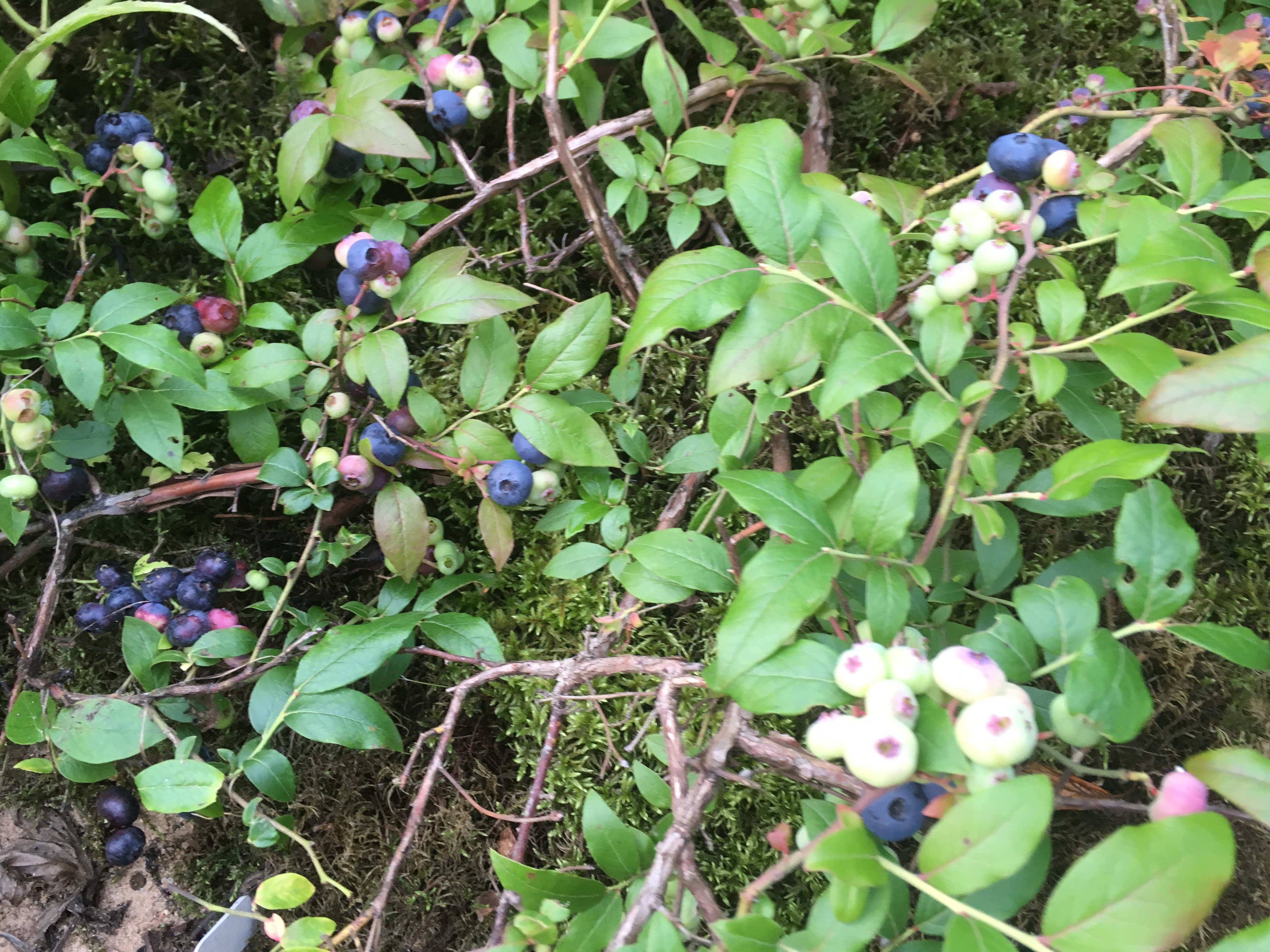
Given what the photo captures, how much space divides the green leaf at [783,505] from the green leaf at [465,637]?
23.9 inches

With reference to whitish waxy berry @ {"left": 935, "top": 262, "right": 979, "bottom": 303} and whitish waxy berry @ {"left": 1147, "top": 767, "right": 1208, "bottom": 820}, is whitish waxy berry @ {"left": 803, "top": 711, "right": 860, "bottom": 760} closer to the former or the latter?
whitish waxy berry @ {"left": 1147, "top": 767, "right": 1208, "bottom": 820}

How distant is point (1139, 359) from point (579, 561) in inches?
32.8

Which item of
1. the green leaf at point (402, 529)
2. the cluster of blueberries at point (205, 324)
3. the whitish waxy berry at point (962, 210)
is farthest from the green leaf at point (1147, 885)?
the cluster of blueberries at point (205, 324)

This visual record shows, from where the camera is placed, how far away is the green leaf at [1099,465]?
2.55 ft

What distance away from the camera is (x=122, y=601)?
1.34 metres

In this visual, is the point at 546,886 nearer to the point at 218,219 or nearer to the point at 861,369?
the point at 861,369

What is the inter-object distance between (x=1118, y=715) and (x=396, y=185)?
5.09 ft

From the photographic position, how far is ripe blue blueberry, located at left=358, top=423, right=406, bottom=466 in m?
1.33

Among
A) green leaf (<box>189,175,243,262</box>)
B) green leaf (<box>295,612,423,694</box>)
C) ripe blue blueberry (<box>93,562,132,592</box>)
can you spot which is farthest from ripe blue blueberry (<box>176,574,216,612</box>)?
green leaf (<box>189,175,243,262</box>)

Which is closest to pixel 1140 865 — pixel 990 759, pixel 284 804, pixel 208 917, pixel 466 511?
pixel 990 759

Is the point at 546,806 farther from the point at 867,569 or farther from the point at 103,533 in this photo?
the point at 103,533

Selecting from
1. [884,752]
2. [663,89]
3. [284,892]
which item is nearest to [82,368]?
[284,892]

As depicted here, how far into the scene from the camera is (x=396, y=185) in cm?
161

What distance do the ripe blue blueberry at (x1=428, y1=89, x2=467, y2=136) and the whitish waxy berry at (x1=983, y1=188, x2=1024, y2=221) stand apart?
0.96m
